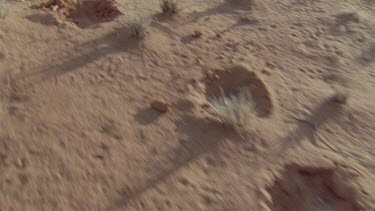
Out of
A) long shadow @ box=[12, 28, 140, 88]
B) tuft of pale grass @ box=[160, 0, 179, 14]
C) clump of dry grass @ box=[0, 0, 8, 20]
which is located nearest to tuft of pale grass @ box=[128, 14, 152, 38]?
long shadow @ box=[12, 28, 140, 88]

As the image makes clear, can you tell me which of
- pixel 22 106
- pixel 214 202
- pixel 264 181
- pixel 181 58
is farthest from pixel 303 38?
pixel 22 106

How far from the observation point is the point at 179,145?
11.5ft

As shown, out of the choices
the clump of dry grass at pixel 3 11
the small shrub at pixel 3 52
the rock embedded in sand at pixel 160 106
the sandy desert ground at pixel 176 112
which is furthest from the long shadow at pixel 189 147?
the clump of dry grass at pixel 3 11

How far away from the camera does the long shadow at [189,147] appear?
3010 millimetres

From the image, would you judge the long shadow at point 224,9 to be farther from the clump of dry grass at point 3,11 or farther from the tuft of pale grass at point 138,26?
the clump of dry grass at point 3,11

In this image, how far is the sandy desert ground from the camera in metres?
3.09

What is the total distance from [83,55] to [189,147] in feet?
5.72

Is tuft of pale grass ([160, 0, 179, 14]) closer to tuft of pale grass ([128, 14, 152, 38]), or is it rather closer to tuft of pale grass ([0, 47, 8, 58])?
tuft of pale grass ([128, 14, 152, 38])

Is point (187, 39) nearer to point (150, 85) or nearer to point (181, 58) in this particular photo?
point (181, 58)

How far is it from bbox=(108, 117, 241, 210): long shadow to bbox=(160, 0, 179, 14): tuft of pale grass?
2.19 metres

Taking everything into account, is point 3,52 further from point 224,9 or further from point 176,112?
point 224,9

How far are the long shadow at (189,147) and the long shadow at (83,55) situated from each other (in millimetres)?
1366

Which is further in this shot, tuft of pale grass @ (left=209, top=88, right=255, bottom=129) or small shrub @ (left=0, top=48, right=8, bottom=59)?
small shrub @ (left=0, top=48, right=8, bottom=59)

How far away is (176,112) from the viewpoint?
383 centimetres
